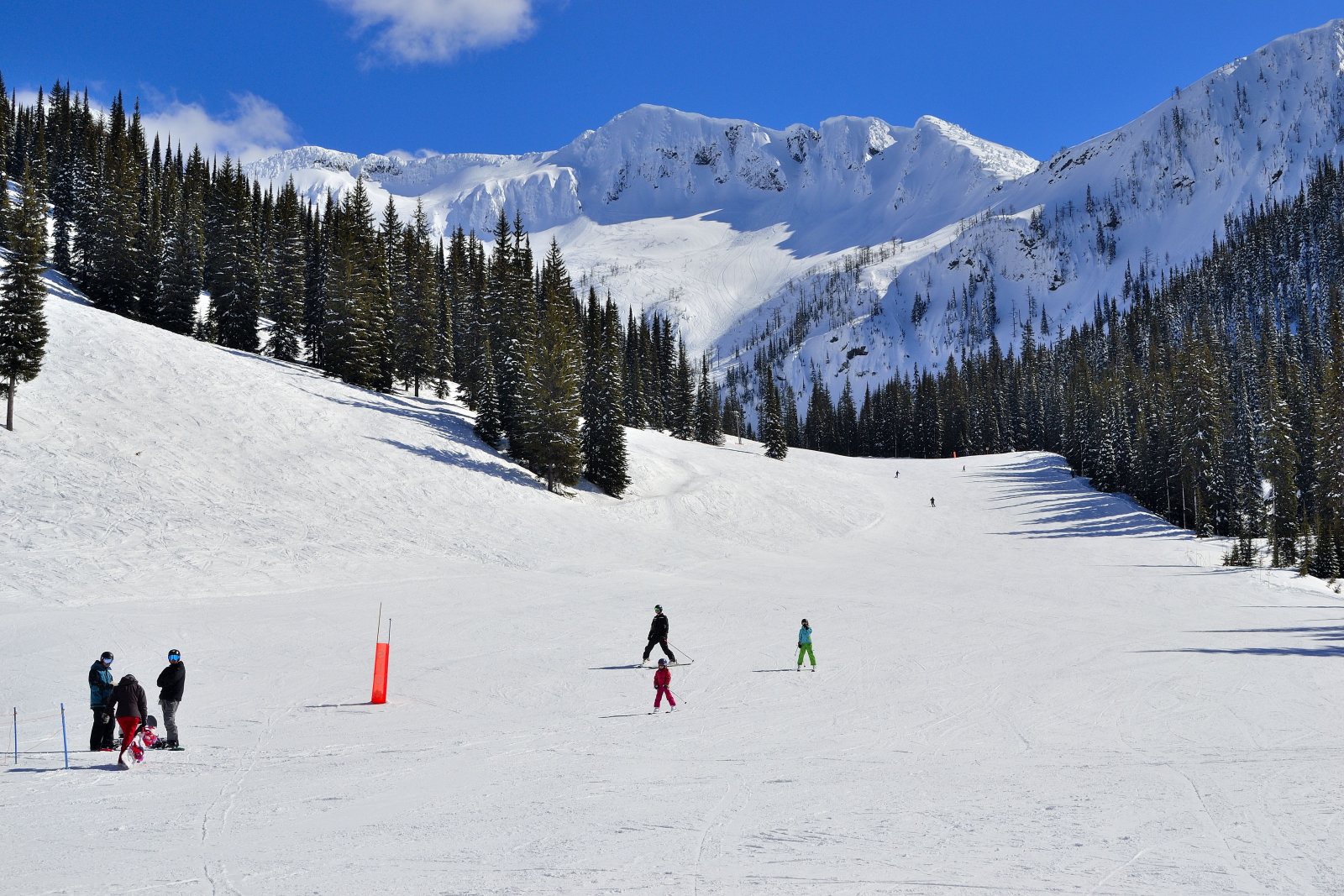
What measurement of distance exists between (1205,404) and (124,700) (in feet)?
233

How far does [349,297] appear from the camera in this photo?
174 ft

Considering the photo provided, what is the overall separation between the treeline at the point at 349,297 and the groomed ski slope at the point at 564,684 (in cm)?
644

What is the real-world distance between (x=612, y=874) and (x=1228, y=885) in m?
6.03

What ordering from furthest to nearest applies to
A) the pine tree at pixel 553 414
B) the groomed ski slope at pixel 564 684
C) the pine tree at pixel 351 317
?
the pine tree at pixel 351 317 → the pine tree at pixel 553 414 → the groomed ski slope at pixel 564 684

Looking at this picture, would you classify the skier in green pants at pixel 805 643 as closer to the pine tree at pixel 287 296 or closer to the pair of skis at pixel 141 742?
the pair of skis at pixel 141 742

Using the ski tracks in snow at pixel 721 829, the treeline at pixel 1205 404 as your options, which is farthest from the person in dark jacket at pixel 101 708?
the treeline at pixel 1205 404

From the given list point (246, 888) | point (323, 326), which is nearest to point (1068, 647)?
point (246, 888)

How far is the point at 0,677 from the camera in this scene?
16.7 meters

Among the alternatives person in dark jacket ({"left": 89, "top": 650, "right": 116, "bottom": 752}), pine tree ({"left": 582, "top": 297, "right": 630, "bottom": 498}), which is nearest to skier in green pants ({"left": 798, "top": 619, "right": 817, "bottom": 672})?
person in dark jacket ({"left": 89, "top": 650, "right": 116, "bottom": 752})

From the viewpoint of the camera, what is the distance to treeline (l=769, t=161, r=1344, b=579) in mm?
56344

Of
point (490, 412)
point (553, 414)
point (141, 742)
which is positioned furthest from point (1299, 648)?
point (490, 412)

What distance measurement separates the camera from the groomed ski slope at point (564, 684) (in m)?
8.24

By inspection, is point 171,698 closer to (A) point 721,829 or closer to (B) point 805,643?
(A) point 721,829

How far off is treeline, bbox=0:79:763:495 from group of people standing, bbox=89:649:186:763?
34847mm
